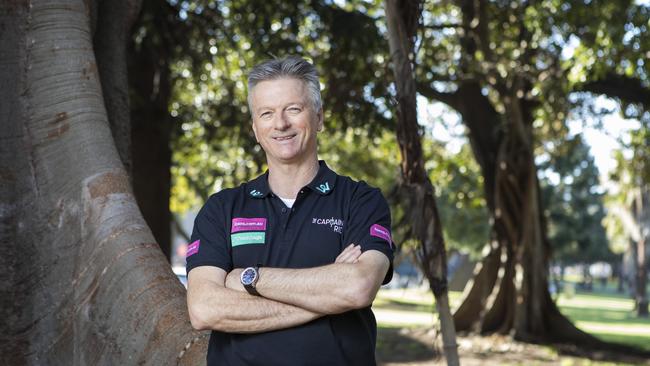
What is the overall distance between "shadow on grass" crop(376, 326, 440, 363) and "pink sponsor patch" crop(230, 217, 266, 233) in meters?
10.1

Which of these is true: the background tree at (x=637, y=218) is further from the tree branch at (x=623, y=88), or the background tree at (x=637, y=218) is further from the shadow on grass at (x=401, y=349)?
the shadow on grass at (x=401, y=349)

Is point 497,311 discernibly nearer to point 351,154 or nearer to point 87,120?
point 351,154

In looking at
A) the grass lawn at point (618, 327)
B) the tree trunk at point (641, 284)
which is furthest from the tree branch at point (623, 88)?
the tree trunk at point (641, 284)

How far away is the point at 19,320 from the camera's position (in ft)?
13.6

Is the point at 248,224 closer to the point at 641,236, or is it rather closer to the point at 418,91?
the point at 418,91

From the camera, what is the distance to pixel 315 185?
268 centimetres

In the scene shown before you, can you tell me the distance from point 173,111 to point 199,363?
10.2 m

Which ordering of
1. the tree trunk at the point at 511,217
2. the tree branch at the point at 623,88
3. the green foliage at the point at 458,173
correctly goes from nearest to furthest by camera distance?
the tree branch at the point at 623,88, the tree trunk at the point at 511,217, the green foliage at the point at 458,173

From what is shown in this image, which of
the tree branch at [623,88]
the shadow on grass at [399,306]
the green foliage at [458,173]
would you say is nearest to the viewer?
the tree branch at [623,88]

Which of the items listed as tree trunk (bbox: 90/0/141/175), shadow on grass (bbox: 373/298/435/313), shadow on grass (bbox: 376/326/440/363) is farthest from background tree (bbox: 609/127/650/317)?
tree trunk (bbox: 90/0/141/175)

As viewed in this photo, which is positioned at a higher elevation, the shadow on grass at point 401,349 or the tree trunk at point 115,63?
the tree trunk at point 115,63

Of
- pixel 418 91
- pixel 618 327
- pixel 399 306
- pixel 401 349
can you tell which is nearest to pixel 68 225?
pixel 418 91

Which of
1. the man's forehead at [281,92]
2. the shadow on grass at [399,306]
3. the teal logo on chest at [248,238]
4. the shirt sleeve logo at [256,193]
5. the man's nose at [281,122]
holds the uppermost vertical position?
the man's forehead at [281,92]

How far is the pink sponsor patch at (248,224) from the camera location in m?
2.61
